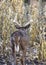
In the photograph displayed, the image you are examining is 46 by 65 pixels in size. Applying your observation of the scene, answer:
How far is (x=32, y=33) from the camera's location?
628cm

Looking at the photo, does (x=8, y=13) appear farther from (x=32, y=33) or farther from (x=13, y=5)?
(x=32, y=33)

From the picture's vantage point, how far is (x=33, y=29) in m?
6.28

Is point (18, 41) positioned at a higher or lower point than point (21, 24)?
lower

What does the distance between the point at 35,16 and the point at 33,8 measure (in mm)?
483

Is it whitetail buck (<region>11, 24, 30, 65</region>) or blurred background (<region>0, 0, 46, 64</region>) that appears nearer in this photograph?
whitetail buck (<region>11, 24, 30, 65</region>)

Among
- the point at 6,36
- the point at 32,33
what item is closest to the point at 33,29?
the point at 32,33

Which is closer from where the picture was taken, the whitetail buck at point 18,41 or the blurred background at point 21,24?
the whitetail buck at point 18,41

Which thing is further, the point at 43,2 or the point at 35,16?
the point at 43,2

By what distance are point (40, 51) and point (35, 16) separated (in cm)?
102

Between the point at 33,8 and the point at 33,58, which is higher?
the point at 33,8

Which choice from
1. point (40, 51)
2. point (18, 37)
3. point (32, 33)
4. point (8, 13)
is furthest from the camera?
point (8, 13)

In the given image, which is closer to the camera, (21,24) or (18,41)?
(18,41)

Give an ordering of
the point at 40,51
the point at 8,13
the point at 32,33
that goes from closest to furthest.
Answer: the point at 40,51 → the point at 32,33 → the point at 8,13

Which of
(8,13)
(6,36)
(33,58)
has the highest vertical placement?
(8,13)
